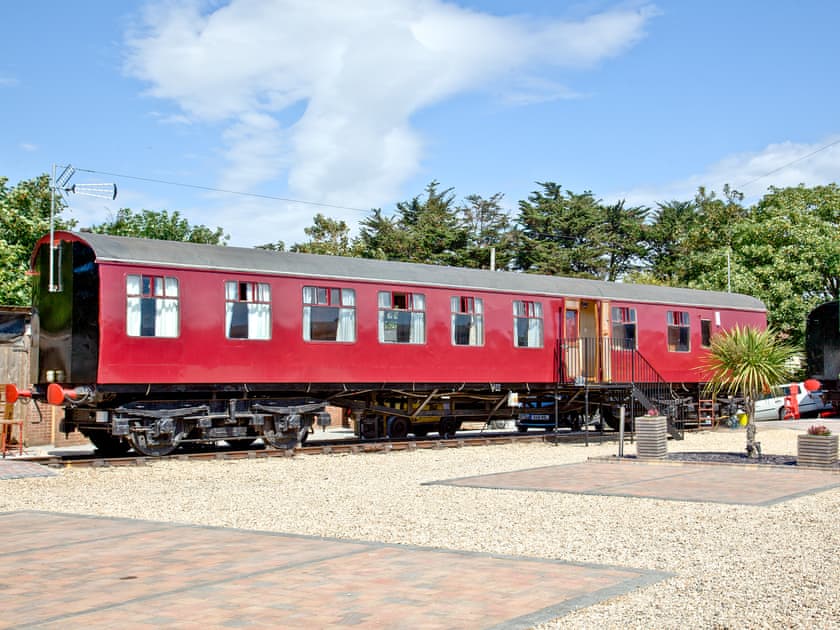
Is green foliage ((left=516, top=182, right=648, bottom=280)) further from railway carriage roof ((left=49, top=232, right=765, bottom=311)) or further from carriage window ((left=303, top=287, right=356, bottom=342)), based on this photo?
carriage window ((left=303, top=287, right=356, bottom=342))

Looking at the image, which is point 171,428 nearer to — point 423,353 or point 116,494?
point 116,494

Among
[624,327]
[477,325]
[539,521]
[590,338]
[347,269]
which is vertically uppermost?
[347,269]

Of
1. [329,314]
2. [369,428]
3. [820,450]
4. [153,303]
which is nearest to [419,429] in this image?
[369,428]

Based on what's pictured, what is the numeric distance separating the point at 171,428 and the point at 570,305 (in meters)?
11.0

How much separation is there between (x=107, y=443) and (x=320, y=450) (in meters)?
4.16

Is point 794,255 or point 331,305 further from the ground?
point 794,255

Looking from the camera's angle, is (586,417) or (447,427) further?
(447,427)

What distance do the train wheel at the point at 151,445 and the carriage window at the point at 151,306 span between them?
1956mm

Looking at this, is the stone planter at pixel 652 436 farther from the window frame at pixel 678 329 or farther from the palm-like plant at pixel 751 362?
the window frame at pixel 678 329

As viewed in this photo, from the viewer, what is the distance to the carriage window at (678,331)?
26.9 metres

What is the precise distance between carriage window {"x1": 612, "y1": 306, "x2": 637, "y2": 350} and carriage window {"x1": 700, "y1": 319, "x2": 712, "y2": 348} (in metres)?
3.18

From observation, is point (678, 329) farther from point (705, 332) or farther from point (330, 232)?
point (330, 232)

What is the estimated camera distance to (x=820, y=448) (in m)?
15.0

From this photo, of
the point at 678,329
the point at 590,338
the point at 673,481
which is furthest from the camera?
the point at 678,329
